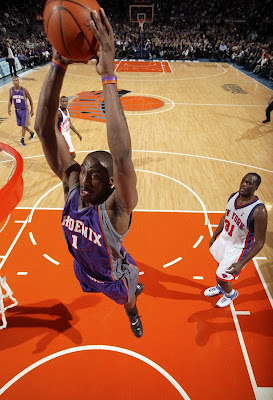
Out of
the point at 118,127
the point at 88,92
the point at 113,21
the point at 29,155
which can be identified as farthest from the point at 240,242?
the point at 113,21

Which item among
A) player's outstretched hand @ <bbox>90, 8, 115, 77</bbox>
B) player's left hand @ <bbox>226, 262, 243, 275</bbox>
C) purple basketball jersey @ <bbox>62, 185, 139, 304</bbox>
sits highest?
player's outstretched hand @ <bbox>90, 8, 115, 77</bbox>

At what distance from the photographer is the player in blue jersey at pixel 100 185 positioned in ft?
4.86

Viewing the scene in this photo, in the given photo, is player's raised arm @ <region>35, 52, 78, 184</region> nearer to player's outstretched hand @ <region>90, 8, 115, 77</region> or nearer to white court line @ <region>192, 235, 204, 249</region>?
player's outstretched hand @ <region>90, 8, 115, 77</region>

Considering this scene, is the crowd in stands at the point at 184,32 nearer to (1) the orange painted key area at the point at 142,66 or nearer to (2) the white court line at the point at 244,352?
(1) the orange painted key area at the point at 142,66

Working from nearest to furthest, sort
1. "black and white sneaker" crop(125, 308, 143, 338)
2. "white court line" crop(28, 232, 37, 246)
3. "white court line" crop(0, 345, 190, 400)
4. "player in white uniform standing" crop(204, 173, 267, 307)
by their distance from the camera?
"white court line" crop(0, 345, 190, 400)
"player in white uniform standing" crop(204, 173, 267, 307)
"black and white sneaker" crop(125, 308, 143, 338)
"white court line" crop(28, 232, 37, 246)

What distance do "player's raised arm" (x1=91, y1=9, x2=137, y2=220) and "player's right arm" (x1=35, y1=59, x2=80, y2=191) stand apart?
0.52 metres

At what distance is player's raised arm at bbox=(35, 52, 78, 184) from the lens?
1.81 m

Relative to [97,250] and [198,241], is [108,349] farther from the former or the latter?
[198,241]

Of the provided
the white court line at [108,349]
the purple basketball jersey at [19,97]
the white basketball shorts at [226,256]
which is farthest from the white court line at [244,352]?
the purple basketball jersey at [19,97]

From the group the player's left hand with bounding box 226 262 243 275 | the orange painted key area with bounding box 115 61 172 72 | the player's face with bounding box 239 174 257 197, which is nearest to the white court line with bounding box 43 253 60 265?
the player's left hand with bounding box 226 262 243 275

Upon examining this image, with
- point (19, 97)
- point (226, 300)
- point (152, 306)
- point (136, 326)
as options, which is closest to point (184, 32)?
point (19, 97)

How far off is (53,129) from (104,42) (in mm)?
850

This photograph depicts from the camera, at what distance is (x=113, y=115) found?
58.3 inches

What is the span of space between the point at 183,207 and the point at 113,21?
30.3 m
